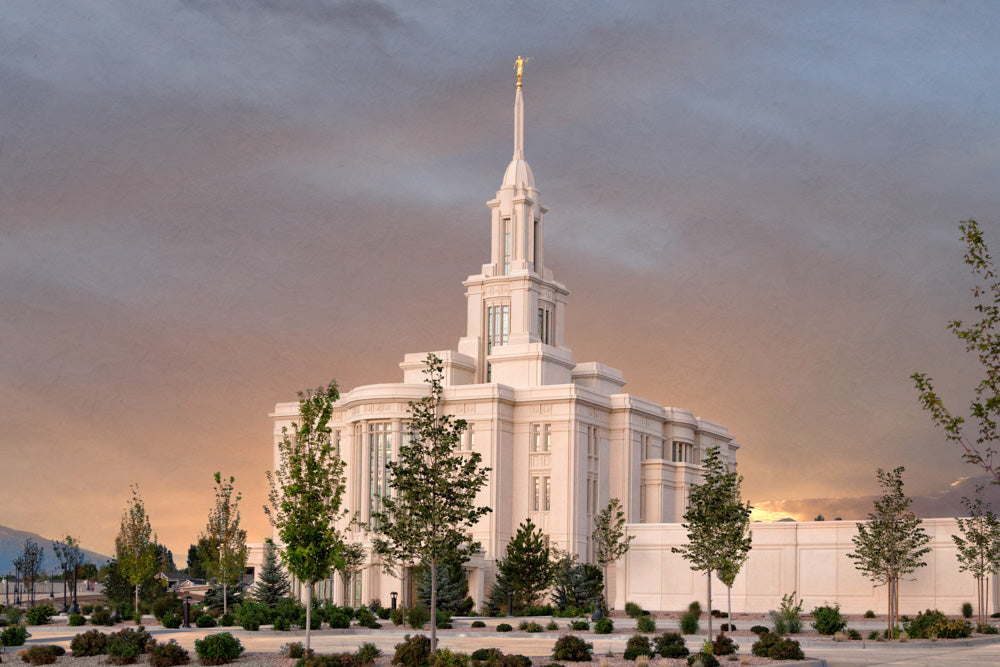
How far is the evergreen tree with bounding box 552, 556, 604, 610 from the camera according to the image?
77.1 metres

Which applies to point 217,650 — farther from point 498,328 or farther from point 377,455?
point 498,328

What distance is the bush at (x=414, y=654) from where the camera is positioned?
30312 mm

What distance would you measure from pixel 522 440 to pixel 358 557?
2187cm

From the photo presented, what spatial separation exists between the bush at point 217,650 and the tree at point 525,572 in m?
46.0

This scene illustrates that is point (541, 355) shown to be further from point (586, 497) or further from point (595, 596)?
point (595, 596)

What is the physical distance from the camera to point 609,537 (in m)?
83.2

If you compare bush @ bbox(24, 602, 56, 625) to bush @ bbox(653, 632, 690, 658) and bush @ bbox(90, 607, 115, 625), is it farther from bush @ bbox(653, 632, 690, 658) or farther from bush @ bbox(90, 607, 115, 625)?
bush @ bbox(653, 632, 690, 658)

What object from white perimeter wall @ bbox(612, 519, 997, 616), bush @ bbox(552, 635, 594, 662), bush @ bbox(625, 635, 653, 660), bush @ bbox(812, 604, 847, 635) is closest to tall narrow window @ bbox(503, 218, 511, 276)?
white perimeter wall @ bbox(612, 519, 997, 616)

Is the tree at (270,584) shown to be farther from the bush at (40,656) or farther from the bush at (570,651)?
the bush at (570,651)

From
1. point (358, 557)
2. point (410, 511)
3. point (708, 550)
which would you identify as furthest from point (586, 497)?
point (410, 511)

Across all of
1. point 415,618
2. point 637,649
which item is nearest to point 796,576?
point 415,618

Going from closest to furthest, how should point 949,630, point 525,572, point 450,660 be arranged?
point 450,660 < point 949,630 < point 525,572

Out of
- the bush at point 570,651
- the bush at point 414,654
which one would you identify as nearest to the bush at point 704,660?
the bush at point 570,651

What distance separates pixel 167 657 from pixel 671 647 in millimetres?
13370
